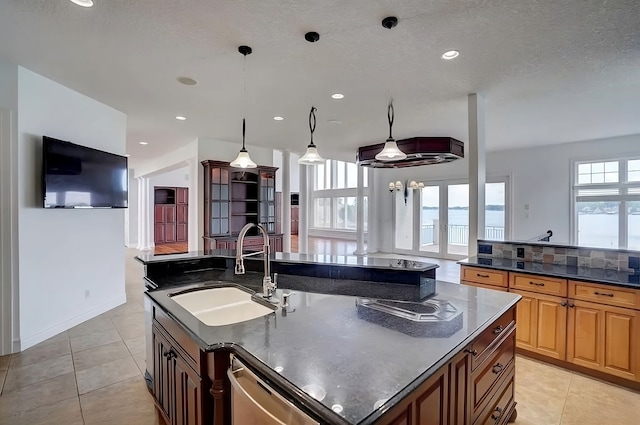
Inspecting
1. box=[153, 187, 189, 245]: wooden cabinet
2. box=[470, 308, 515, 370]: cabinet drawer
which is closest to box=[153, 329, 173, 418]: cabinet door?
box=[470, 308, 515, 370]: cabinet drawer

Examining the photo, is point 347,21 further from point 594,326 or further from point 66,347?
point 66,347

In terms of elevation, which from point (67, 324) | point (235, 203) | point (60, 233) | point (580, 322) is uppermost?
point (235, 203)

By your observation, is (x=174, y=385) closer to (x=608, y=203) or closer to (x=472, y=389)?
(x=472, y=389)

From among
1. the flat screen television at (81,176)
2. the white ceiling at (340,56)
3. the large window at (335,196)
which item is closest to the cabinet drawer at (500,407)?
the white ceiling at (340,56)

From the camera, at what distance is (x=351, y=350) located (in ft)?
3.91

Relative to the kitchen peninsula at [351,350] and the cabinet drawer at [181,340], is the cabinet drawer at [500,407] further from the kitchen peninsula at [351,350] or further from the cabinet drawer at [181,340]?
the cabinet drawer at [181,340]

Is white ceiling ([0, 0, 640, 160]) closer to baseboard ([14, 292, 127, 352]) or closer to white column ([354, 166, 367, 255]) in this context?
baseboard ([14, 292, 127, 352])

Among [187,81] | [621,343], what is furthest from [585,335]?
[187,81]

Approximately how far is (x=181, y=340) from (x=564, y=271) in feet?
10.3

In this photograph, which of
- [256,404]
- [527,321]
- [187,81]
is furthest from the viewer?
[187,81]

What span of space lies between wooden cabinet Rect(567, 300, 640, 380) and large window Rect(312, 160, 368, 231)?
421 inches

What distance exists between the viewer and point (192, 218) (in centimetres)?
623

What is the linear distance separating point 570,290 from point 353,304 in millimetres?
2121

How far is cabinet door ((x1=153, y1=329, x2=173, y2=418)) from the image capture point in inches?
68.4
